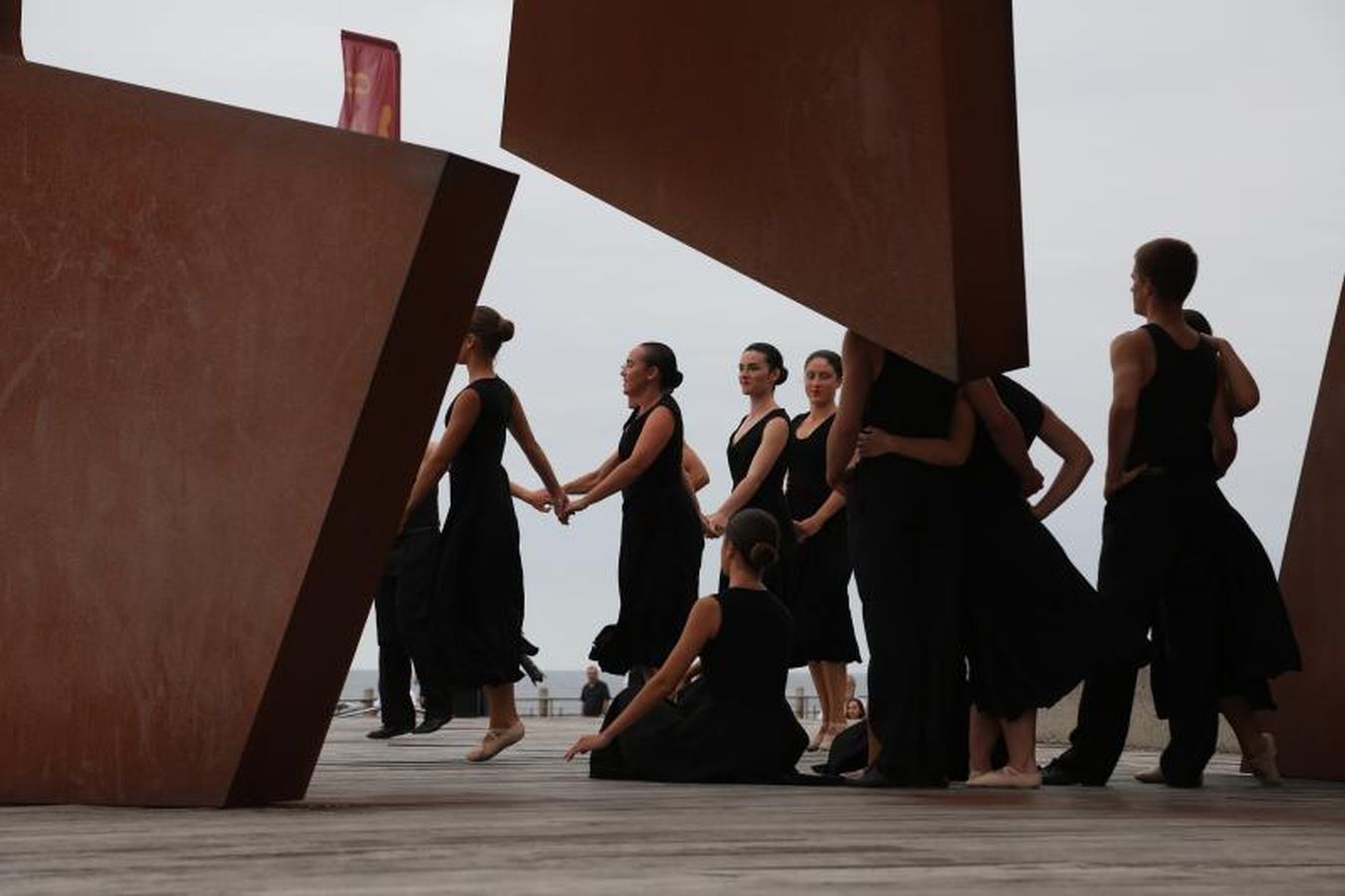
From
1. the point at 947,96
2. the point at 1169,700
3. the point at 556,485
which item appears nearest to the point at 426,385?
the point at 947,96

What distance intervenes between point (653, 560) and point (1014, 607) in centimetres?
288

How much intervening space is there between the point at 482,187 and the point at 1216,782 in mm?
4114

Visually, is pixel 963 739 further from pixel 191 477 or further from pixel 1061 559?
pixel 191 477

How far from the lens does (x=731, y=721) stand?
773cm

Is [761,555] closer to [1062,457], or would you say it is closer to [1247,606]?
[1062,457]

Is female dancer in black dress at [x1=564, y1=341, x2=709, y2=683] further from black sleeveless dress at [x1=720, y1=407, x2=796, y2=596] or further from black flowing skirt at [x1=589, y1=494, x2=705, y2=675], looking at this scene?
black sleeveless dress at [x1=720, y1=407, x2=796, y2=596]

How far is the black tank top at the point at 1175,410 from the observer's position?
8.00m

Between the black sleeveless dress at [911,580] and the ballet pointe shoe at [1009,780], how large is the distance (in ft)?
0.58

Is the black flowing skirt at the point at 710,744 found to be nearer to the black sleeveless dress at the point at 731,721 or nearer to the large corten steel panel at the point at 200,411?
Answer: the black sleeveless dress at the point at 731,721

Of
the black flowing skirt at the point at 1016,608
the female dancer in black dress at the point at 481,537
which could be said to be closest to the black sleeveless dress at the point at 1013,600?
the black flowing skirt at the point at 1016,608

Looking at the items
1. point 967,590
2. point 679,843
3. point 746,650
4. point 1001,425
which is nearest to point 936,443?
point 1001,425

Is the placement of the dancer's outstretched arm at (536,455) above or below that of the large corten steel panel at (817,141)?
below

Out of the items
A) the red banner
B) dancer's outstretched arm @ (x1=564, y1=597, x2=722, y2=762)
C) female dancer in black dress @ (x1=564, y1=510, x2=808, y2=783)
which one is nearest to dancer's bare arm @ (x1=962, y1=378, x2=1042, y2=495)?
female dancer in black dress @ (x1=564, y1=510, x2=808, y2=783)

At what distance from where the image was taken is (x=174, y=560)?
560 cm
